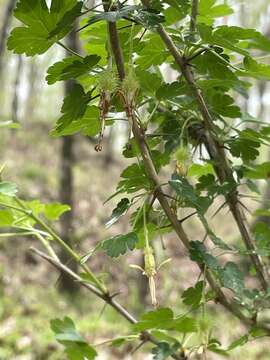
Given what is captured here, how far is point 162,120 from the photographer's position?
865mm

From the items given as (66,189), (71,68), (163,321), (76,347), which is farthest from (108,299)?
(66,189)

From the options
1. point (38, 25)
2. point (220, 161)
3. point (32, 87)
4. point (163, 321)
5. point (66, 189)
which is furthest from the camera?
point (32, 87)

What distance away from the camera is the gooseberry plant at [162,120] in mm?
595

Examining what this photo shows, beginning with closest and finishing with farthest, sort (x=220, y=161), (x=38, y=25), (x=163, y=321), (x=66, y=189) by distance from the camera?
(x=38, y=25), (x=163, y=321), (x=220, y=161), (x=66, y=189)

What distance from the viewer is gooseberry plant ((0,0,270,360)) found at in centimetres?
59

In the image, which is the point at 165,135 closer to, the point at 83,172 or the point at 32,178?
the point at 32,178

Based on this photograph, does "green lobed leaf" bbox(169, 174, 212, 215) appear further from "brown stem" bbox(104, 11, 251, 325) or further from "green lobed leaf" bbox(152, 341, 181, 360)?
"green lobed leaf" bbox(152, 341, 181, 360)

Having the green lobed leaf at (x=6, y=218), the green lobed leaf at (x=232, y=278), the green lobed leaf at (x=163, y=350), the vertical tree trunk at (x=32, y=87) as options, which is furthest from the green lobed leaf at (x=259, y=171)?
the vertical tree trunk at (x=32, y=87)

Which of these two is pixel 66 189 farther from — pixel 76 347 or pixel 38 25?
pixel 38 25

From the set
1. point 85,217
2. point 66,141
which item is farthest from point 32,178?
point 66,141

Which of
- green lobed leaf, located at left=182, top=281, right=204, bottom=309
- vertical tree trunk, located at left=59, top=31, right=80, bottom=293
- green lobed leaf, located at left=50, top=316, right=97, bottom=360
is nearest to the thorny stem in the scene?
green lobed leaf, located at left=182, top=281, right=204, bottom=309

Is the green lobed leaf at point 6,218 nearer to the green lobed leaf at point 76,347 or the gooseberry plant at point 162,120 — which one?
the gooseberry plant at point 162,120

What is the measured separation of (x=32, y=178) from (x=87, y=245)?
2.08 metres

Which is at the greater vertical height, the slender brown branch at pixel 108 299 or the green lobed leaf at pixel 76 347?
the slender brown branch at pixel 108 299
